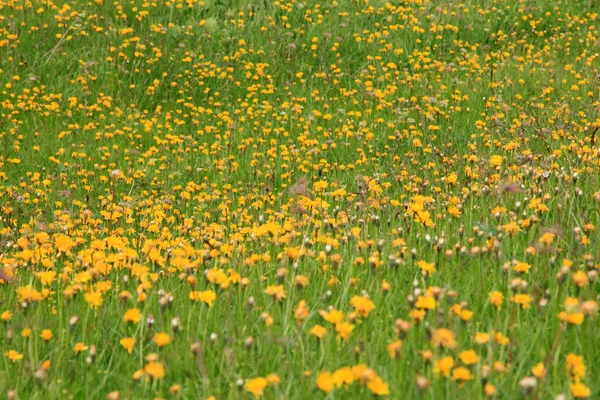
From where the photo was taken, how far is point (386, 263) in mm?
3008

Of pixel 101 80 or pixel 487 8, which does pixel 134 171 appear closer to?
pixel 101 80

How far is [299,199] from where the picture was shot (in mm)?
5191

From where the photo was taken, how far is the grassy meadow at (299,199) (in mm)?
2160

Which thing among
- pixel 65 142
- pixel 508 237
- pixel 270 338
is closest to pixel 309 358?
pixel 270 338

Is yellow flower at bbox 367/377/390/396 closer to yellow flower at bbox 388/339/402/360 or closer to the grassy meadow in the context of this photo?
the grassy meadow

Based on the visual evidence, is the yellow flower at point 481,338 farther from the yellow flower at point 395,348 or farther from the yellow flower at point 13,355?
the yellow flower at point 13,355

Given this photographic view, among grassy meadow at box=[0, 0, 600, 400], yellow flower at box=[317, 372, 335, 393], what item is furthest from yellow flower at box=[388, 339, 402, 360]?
yellow flower at box=[317, 372, 335, 393]

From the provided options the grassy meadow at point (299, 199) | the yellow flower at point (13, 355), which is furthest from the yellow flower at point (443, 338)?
the yellow flower at point (13, 355)

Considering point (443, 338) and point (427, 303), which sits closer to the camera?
point (443, 338)

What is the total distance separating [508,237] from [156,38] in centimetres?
761

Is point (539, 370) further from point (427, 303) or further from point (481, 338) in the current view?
point (427, 303)

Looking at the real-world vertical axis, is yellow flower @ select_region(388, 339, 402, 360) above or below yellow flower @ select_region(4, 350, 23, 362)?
above

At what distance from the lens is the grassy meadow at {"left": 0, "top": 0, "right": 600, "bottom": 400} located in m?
2.16

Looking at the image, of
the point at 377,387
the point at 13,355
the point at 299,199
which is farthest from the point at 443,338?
the point at 299,199
